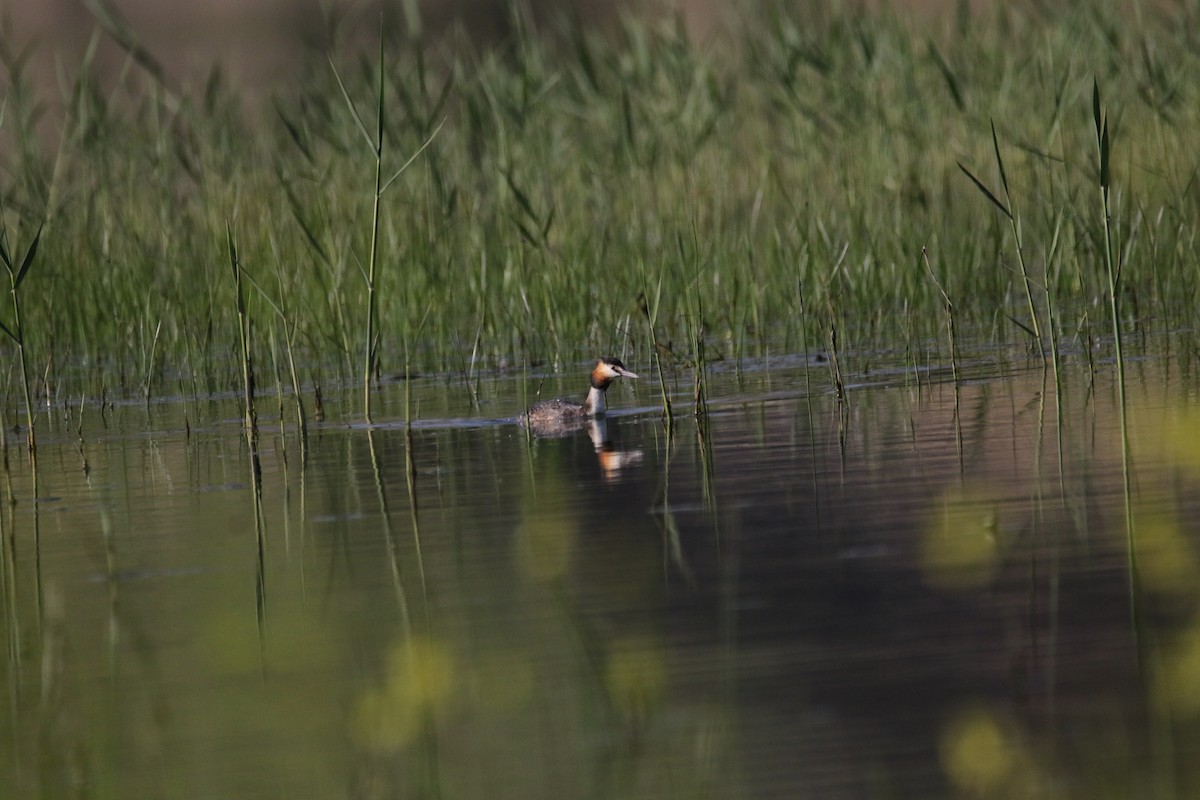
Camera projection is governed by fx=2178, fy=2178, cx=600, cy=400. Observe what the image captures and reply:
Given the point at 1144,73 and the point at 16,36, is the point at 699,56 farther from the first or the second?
the point at 16,36

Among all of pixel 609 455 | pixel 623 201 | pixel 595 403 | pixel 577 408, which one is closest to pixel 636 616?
pixel 609 455

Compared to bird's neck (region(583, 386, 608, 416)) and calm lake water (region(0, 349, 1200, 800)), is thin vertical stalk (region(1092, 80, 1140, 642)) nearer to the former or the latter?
calm lake water (region(0, 349, 1200, 800))

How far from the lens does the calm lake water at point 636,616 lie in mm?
3299

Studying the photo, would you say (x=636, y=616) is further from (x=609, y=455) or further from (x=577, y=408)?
(x=577, y=408)

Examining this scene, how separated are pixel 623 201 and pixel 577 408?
297 cm

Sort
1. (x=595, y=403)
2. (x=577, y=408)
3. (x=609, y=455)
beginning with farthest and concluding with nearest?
(x=595, y=403) < (x=577, y=408) < (x=609, y=455)

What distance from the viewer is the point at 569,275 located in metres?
10.0

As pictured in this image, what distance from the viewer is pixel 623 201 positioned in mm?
11016

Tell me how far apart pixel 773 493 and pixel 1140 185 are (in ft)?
19.8

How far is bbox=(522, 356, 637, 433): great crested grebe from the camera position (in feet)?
26.2

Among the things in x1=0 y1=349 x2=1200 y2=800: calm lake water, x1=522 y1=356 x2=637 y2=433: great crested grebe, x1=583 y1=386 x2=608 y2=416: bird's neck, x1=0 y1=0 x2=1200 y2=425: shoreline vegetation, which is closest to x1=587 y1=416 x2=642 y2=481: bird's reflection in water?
x1=0 y1=349 x2=1200 y2=800: calm lake water

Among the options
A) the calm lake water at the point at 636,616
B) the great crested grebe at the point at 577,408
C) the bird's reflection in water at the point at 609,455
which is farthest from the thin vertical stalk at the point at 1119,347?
the great crested grebe at the point at 577,408

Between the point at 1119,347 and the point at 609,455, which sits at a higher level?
the point at 1119,347

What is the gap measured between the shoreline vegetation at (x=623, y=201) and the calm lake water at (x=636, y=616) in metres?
2.54
